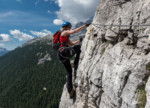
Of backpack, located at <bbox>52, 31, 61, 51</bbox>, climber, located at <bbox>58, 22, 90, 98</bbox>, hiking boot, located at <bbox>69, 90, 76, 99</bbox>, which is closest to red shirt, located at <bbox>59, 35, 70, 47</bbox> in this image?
climber, located at <bbox>58, 22, 90, 98</bbox>

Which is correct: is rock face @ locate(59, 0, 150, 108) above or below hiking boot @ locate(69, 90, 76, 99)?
above

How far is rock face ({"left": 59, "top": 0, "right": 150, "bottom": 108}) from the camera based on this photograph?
6.11 metres

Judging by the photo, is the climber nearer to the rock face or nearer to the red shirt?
the red shirt

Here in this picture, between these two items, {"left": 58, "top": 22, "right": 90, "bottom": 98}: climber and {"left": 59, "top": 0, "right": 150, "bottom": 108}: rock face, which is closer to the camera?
{"left": 59, "top": 0, "right": 150, "bottom": 108}: rock face

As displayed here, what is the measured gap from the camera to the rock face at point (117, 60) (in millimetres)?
6109

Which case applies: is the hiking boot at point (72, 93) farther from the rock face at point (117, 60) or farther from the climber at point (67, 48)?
the rock face at point (117, 60)

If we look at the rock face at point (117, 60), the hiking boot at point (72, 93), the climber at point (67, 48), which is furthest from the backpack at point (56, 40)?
the hiking boot at point (72, 93)

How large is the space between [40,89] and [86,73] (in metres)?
169

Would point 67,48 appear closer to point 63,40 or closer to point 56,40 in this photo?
point 63,40

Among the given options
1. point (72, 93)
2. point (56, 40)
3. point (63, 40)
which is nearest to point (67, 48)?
point (63, 40)

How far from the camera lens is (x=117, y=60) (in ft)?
24.5

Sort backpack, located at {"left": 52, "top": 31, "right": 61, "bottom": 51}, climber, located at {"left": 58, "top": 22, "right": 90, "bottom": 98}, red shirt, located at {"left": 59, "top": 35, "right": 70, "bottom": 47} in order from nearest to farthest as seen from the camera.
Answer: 1. climber, located at {"left": 58, "top": 22, "right": 90, "bottom": 98}
2. red shirt, located at {"left": 59, "top": 35, "right": 70, "bottom": 47}
3. backpack, located at {"left": 52, "top": 31, "right": 61, "bottom": 51}

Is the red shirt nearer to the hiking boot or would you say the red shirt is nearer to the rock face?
the rock face

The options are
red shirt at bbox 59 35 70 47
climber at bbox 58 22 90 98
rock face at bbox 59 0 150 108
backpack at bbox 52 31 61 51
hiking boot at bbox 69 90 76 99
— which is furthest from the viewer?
hiking boot at bbox 69 90 76 99
